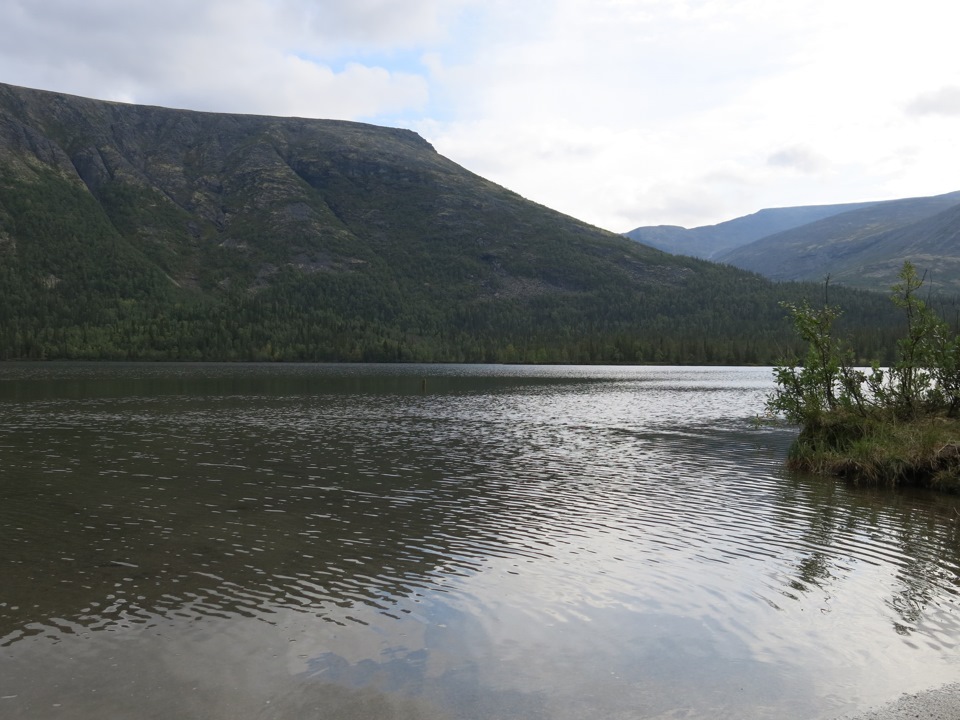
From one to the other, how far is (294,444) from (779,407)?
32882 millimetres

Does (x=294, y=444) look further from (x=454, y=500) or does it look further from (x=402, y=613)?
(x=402, y=613)

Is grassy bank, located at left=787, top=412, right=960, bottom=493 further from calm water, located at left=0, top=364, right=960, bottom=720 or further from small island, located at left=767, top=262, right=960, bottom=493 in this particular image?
calm water, located at left=0, top=364, right=960, bottom=720

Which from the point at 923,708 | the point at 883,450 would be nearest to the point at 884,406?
the point at 883,450

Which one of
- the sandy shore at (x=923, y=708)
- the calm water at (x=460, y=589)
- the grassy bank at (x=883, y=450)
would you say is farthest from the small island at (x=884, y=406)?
the sandy shore at (x=923, y=708)

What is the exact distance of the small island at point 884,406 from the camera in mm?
34531

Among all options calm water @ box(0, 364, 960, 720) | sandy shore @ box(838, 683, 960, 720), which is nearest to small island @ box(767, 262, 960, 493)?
calm water @ box(0, 364, 960, 720)

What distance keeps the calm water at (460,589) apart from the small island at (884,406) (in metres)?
2.51

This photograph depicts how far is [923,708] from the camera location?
12.2 metres

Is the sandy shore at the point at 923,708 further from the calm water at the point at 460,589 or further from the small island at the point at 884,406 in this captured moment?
the small island at the point at 884,406

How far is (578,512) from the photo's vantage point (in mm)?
29125

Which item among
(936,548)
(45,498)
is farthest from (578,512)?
(45,498)

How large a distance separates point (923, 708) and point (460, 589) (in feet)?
35.0

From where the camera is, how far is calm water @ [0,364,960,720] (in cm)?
1289

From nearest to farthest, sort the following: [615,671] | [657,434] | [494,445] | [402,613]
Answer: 1. [615,671]
2. [402,613]
3. [494,445]
4. [657,434]
